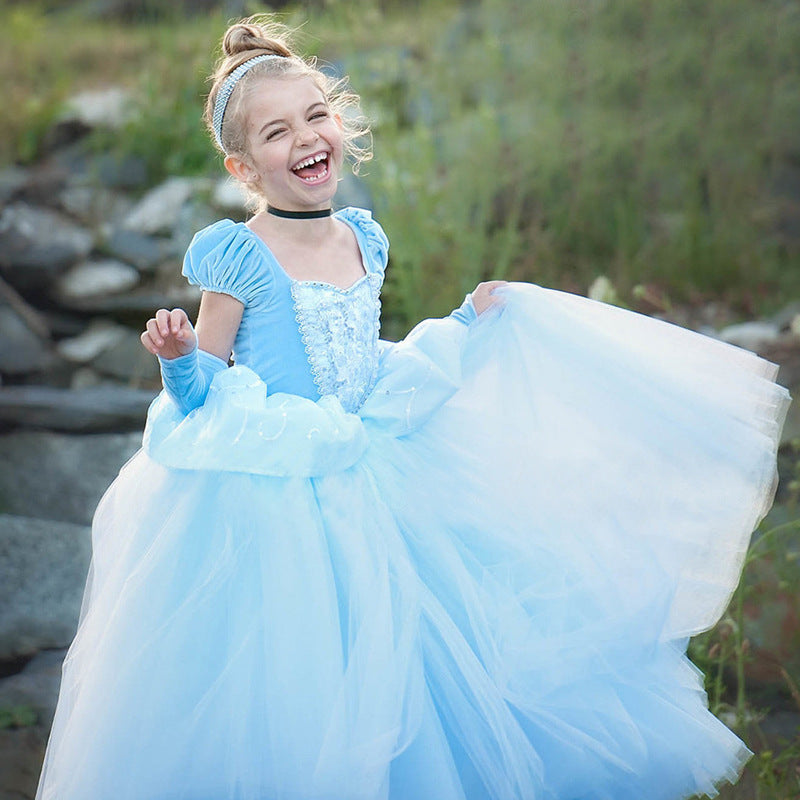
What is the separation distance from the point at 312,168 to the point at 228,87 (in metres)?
0.22

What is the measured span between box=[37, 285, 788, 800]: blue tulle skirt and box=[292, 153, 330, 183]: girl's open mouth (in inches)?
14.4

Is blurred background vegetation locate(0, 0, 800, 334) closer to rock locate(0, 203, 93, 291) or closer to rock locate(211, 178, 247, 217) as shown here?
rock locate(211, 178, 247, 217)

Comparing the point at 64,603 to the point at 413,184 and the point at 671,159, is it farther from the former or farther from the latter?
the point at 671,159

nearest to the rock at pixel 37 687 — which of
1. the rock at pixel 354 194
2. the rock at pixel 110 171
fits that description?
the rock at pixel 354 194

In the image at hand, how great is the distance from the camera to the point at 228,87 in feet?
7.06

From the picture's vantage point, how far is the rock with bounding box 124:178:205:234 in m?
5.78

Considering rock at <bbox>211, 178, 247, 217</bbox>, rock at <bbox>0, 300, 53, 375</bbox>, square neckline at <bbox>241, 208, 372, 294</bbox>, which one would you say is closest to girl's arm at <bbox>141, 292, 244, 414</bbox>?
square neckline at <bbox>241, 208, 372, 294</bbox>

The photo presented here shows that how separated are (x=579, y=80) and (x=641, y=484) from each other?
11.8 ft

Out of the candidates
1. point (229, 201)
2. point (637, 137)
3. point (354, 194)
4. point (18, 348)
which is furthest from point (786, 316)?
point (18, 348)

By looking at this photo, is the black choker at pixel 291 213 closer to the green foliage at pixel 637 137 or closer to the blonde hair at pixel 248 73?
the blonde hair at pixel 248 73

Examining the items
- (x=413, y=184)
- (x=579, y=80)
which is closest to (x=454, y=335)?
(x=413, y=184)

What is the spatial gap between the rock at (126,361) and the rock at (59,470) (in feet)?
3.33

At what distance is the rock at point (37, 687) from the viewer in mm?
2703

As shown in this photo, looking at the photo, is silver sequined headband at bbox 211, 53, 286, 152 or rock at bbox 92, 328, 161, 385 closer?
silver sequined headband at bbox 211, 53, 286, 152
